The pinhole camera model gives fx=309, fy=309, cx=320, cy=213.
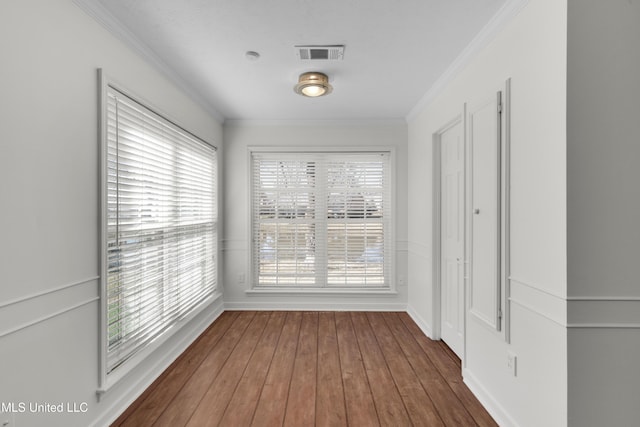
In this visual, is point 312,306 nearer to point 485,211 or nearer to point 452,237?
point 452,237

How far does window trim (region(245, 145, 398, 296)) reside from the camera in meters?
4.08

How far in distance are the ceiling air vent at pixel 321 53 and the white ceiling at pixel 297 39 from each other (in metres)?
0.05

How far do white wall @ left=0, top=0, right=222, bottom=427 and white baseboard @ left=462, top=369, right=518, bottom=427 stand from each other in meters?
2.45

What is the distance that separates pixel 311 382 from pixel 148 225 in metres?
1.74

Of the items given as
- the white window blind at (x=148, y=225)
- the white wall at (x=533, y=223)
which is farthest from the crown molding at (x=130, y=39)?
the white wall at (x=533, y=223)

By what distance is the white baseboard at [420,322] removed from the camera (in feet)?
10.7

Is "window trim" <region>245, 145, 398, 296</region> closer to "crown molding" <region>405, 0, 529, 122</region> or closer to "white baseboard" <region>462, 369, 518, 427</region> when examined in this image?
"crown molding" <region>405, 0, 529, 122</region>

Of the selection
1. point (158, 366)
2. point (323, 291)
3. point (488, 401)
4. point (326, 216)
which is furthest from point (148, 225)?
point (488, 401)

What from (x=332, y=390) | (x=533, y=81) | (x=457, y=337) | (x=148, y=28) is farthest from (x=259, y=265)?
(x=533, y=81)

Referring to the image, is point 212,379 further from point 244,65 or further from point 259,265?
point 244,65

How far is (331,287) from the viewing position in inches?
163

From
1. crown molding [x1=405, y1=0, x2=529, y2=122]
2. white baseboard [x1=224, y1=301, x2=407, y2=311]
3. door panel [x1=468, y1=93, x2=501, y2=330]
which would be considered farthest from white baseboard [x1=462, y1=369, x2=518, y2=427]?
crown molding [x1=405, y1=0, x2=529, y2=122]

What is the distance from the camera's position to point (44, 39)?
1.51 meters

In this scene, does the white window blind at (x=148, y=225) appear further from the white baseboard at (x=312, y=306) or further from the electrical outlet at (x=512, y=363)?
the electrical outlet at (x=512, y=363)
